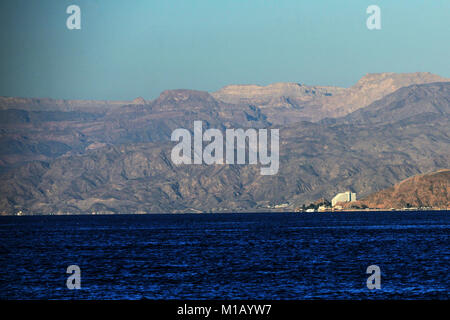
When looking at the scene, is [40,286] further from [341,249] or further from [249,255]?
[341,249]

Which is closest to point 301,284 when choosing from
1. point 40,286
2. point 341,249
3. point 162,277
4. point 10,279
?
point 162,277

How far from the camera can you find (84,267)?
137750 mm

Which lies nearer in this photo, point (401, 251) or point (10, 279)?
point (10, 279)

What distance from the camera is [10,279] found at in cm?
11638
